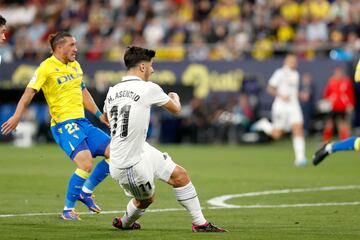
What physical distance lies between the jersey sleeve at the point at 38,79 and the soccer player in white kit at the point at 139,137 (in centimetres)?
204

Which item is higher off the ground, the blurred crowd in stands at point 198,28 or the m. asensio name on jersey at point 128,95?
the m. asensio name on jersey at point 128,95

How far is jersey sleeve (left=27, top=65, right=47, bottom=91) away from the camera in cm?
1235

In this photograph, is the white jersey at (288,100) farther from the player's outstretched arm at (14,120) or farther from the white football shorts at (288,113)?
the player's outstretched arm at (14,120)

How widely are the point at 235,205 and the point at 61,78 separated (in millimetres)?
3168

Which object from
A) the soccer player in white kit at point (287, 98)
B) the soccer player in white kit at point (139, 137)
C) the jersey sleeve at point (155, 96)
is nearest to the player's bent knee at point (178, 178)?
the soccer player in white kit at point (139, 137)

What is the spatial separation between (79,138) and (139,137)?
225cm

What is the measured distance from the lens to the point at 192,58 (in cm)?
3372

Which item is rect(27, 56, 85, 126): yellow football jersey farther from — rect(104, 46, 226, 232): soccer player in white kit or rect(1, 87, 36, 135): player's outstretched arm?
rect(104, 46, 226, 232): soccer player in white kit

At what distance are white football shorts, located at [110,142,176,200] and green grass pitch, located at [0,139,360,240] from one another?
19.4 inches

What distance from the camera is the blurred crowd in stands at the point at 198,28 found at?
3222 cm

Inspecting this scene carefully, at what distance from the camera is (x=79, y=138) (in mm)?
12547

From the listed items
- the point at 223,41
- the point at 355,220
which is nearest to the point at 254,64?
the point at 223,41

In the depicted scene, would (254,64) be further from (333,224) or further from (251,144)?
(333,224)

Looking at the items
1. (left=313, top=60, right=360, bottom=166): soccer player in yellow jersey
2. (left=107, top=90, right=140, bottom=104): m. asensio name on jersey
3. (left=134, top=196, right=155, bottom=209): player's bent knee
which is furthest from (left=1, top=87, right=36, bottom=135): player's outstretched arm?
(left=313, top=60, right=360, bottom=166): soccer player in yellow jersey
